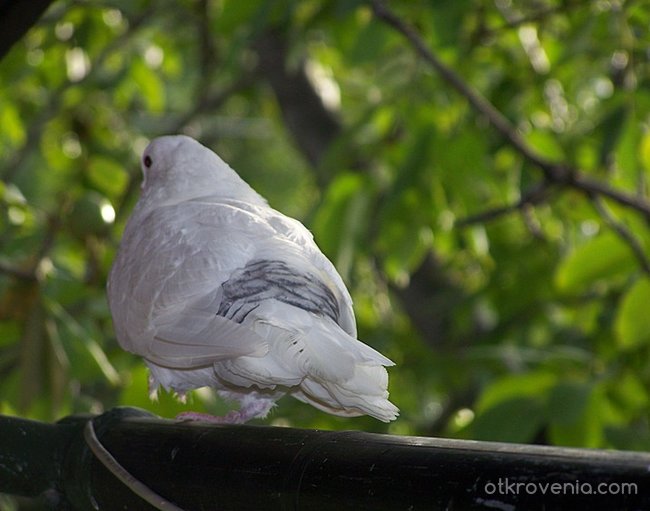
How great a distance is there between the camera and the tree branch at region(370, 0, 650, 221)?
182cm

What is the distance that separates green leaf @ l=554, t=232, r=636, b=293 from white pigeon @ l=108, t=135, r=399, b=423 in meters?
0.61

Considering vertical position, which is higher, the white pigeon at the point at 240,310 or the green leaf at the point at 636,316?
the white pigeon at the point at 240,310

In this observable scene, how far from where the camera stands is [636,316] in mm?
1610

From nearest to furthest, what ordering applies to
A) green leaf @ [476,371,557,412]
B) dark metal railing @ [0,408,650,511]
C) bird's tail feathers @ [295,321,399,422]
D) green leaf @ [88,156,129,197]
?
dark metal railing @ [0,408,650,511], bird's tail feathers @ [295,321,399,422], green leaf @ [476,371,557,412], green leaf @ [88,156,129,197]

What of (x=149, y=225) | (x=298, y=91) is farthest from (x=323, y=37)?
(x=149, y=225)

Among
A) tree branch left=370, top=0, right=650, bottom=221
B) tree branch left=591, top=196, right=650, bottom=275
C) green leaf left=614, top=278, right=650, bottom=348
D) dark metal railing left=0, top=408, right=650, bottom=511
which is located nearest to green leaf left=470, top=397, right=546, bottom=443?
green leaf left=614, top=278, right=650, bottom=348

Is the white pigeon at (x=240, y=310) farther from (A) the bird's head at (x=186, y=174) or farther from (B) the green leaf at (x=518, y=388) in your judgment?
(B) the green leaf at (x=518, y=388)

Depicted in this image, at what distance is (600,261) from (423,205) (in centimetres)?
44

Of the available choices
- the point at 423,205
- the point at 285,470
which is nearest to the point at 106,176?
the point at 423,205

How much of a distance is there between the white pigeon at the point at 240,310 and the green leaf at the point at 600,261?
61 centimetres

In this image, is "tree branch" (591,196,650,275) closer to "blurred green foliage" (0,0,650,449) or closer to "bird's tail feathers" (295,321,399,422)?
"blurred green foliage" (0,0,650,449)

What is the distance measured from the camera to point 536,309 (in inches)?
95.8

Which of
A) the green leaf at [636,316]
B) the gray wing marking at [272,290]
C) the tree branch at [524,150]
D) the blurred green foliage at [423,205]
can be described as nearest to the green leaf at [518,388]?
the blurred green foliage at [423,205]

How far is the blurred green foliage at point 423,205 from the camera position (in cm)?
167
